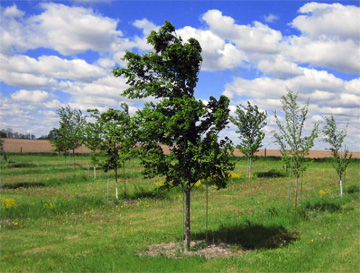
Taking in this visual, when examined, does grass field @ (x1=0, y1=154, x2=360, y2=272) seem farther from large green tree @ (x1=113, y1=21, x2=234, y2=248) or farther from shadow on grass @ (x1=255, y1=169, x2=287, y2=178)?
shadow on grass @ (x1=255, y1=169, x2=287, y2=178)

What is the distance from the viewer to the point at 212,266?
8562 mm

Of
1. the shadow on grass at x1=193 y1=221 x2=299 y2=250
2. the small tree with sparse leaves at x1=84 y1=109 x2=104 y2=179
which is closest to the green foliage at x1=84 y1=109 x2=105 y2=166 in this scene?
the small tree with sparse leaves at x1=84 y1=109 x2=104 y2=179

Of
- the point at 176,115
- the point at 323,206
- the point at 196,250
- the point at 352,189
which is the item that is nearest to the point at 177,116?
the point at 176,115

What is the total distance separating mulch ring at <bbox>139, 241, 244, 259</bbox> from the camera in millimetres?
9680

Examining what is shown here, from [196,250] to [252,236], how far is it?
2450mm

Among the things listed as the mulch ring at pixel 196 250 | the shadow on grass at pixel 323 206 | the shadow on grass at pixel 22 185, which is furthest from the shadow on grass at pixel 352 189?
the shadow on grass at pixel 22 185

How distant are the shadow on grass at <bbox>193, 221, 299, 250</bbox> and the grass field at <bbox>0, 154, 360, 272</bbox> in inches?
1.4

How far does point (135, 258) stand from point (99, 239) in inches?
126

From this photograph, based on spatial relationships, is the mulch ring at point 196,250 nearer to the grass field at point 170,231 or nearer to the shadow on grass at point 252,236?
the grass field at point 170,231

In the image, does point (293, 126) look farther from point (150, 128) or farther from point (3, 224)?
point (3, 224)

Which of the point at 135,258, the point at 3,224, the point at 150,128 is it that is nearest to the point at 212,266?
the point at 135,258

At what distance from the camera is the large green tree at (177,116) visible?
31.6 ft

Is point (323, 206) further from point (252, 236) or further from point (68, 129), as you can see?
point (68, 129)

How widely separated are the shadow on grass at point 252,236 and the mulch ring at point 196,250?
0.47 metres
